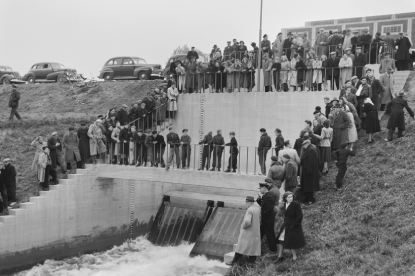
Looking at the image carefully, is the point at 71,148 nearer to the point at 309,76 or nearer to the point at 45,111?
the point at 309,76

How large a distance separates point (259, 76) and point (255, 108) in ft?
4.47

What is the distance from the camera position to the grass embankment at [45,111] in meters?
18.2

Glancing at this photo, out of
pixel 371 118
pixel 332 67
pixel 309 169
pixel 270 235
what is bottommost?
pixel 270 235

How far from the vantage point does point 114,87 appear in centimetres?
2684

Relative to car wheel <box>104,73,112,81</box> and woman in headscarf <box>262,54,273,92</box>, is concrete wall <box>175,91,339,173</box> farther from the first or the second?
car wheel <box>104,73,112,81</box>

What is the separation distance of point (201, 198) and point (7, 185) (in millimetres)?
6400

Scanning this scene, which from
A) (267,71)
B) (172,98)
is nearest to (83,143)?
(172,98)

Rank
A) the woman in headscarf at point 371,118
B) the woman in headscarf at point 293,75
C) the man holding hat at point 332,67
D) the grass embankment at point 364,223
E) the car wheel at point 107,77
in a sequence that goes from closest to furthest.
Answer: the grass embankment at point 364,223
the woman in headscarf at point 371,118
the man holding hat at point 332,67
the woman in headscarf at point 293,75
the car wheel at point 107,77

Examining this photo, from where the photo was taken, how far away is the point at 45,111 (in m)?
26.1

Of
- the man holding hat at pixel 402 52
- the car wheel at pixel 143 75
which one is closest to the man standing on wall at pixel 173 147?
the man holding hat at pixel 402 52

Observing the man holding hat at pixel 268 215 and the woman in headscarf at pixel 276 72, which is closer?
the man holding hat at pixel 268 215

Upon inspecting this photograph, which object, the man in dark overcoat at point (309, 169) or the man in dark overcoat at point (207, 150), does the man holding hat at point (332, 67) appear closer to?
the man in dark overcoat at point (207, 150)

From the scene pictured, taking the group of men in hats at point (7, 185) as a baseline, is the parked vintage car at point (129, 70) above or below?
above

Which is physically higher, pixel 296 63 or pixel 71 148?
pixel 296 63
